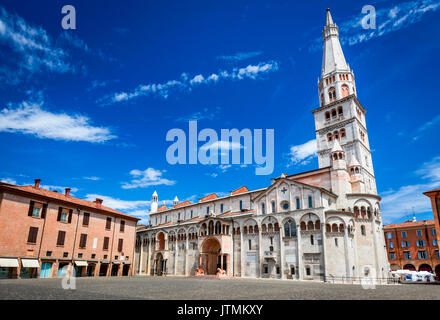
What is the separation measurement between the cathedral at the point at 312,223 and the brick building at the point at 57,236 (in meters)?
11.9

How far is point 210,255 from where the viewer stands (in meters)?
46.7

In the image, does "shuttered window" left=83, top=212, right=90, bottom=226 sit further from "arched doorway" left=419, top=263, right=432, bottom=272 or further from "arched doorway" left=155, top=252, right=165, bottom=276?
"arched doorway" left=419, top=263, right=432, bottom=272

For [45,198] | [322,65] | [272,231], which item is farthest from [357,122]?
[45,198]

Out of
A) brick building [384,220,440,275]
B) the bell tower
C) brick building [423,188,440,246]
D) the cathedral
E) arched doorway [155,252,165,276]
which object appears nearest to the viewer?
brick building [423,188,440,246]

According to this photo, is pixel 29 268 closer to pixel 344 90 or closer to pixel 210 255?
pixel 210 255

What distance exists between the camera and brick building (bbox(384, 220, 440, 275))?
182ft

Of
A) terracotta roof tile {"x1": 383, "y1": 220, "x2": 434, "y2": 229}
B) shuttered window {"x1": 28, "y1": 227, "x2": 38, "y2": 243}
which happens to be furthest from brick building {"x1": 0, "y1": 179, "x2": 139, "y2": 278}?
terracotta roof tile {"x1": 383, "y1": 220, "x2": 434, "y2": 229}

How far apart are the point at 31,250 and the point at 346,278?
36168mm

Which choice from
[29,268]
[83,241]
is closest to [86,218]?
[83,241]

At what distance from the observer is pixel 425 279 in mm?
40469

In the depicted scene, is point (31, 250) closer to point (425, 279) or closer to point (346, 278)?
point (346, 278)

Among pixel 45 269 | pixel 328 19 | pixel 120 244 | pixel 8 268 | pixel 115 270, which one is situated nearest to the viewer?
pixel 8 268

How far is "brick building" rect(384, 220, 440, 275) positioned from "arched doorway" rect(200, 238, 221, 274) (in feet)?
132

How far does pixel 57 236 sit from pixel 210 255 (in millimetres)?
22609
